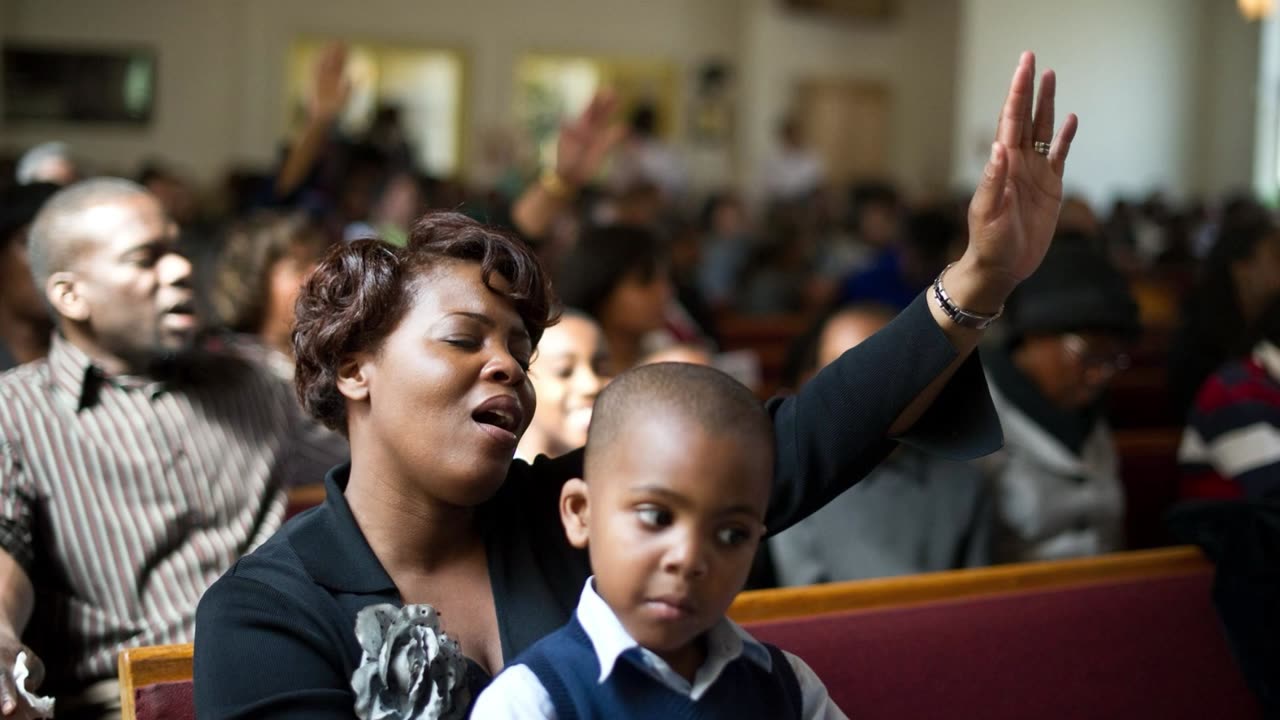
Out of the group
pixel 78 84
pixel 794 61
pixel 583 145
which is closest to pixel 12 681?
pixel 583 145

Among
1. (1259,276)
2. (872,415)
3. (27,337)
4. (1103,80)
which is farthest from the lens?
(1103,80)

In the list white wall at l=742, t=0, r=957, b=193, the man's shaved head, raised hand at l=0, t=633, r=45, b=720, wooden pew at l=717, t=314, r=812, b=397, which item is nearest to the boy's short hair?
raised hand at l=0, t=633, r=45, b=720

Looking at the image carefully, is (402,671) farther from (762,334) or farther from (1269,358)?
(762,334)

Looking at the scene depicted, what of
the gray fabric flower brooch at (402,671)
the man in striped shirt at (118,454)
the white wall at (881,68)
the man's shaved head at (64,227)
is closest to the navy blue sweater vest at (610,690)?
the gray fabric flower brooch at (402,671)

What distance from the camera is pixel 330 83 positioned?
5129 mm

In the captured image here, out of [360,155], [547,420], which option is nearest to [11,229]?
[547,420]

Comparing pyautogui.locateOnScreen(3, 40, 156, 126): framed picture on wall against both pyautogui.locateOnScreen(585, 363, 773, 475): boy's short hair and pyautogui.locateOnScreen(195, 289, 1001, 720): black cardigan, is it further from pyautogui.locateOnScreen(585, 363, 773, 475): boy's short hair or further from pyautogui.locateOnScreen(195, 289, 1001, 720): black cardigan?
pyautogui.locateOnScreen(585, 363, 773, 475): boy's short hair

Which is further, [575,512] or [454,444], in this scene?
[454,444]

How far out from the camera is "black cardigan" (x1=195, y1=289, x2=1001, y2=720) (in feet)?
5.04

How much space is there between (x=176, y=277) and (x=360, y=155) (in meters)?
5.71

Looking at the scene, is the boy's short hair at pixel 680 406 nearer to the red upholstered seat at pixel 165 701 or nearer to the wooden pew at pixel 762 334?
the red upholstered seat at pixel 165 701

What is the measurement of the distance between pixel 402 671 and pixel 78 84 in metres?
13.6

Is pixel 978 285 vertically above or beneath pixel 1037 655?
above

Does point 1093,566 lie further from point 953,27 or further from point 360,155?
point 953,27
